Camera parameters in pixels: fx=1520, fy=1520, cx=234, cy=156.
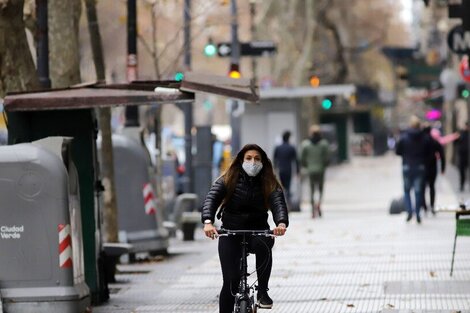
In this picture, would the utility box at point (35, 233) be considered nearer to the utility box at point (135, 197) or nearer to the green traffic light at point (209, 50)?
the utility box at point (135, 197)

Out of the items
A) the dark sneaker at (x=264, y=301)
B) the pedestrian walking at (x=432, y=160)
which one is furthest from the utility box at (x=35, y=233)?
the pedestrian walking at (x=432, y=160)

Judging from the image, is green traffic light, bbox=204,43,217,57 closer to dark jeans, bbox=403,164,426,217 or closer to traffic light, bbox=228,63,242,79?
traffic light, bbox=228,63,242,79

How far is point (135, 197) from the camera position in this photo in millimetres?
21438

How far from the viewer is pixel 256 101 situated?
47.6 ft

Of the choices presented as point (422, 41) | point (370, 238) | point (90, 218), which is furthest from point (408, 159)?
point (422, 41)

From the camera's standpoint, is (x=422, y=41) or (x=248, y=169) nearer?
(x=248, y=169)

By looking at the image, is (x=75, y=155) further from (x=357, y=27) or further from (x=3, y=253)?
(x=357, y=27)

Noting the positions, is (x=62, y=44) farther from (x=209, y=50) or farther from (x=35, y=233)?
(x=209, y=50)

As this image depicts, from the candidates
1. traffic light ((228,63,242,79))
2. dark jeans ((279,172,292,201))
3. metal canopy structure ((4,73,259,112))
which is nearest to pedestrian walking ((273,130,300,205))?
dark jeans ((279,172,292,201))

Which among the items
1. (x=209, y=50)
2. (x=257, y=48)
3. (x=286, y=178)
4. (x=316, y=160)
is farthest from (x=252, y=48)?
(x=316, y=160)

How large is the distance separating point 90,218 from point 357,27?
2427 inches

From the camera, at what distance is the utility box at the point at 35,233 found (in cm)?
1331

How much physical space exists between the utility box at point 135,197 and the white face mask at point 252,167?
9.77 metres

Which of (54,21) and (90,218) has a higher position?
(54,21)
